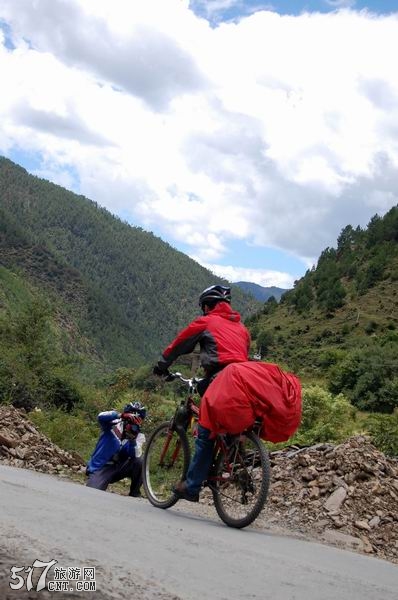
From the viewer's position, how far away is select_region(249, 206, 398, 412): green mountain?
56091 mm

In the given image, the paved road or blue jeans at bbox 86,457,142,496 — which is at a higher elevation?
the paved road

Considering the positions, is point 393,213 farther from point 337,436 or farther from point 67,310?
point 337,436

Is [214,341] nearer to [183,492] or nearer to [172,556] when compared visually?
[183,492]

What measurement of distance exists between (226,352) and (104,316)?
532ft

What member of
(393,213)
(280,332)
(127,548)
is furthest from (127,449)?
(393,213)

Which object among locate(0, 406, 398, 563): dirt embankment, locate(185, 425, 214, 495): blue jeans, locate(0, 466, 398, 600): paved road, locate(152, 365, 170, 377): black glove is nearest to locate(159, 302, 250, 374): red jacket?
locate(152, 365, 170, 377): black glove

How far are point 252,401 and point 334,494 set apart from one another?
8.25ft

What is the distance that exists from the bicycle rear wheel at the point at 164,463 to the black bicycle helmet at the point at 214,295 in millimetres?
1262

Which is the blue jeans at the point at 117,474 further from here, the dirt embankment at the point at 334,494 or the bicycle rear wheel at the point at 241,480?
the bicycle rear wheel at the point at 241,480

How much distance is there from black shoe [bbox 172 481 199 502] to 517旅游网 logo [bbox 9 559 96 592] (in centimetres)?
277

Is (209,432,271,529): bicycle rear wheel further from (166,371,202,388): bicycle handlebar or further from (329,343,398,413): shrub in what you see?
(329,343,398,413): shrub

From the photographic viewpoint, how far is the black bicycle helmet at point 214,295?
19.0ft

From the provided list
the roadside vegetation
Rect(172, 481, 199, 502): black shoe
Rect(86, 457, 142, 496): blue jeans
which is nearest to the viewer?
Rect(172, 481, 199, 502): black shoe

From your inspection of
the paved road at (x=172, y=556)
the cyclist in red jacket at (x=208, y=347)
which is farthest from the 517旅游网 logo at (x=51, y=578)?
the cyclist in red jacket at (x=208, y=347)
